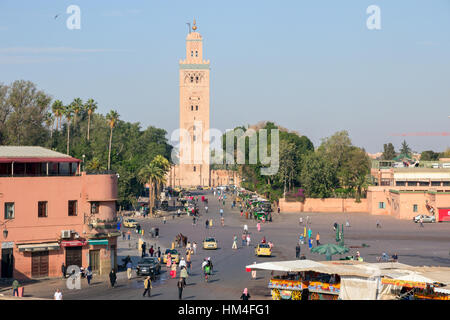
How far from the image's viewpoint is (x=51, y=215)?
140ft

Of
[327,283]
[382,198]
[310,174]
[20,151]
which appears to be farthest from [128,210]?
[327,283]

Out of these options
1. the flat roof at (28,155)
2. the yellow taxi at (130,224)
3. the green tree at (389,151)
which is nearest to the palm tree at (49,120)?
the yellow taxi at (130,224)

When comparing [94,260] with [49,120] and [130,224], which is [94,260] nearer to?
[130,224]

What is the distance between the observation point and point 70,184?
1714 inches

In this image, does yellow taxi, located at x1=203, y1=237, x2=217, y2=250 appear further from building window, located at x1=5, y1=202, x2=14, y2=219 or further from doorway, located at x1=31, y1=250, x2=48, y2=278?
building window, located at x1=5, y1=202, x2=14, y2=219

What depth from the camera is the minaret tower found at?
170 m

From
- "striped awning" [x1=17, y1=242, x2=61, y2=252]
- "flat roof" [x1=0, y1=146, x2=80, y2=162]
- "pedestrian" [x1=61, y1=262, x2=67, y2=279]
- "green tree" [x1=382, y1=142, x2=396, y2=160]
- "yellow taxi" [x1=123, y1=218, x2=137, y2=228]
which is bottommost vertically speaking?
"pedestrian" [x1=61, y1=262, x2=67, y2=279]

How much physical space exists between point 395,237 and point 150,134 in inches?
4852

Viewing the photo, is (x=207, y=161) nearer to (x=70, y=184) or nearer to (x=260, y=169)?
(x=260, y=169)

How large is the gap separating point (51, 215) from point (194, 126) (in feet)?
421

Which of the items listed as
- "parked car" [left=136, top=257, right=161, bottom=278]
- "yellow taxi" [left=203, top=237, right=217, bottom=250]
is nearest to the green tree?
"yellow taxi" [left=203, top=237, right=217, bottom=250]

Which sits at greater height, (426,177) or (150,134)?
(150,134)

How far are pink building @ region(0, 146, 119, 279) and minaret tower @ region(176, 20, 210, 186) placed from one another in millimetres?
124908

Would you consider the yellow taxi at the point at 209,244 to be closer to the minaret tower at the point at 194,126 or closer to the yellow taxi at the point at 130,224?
the yellow taxi at the point at 130,224
